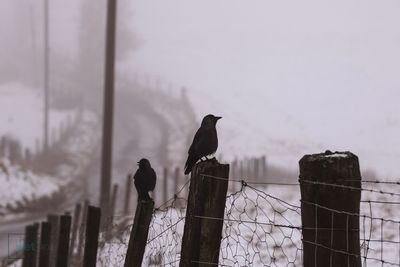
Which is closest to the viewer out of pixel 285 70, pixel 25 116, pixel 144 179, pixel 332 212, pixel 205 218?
pixel 332 212

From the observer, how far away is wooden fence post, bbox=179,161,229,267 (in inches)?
127

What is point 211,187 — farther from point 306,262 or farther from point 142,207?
point 142,207

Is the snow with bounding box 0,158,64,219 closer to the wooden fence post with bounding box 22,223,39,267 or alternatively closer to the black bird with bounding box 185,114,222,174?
the wooden fence post with bounding box 22,223,39,267

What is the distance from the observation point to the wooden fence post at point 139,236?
410 centimetres

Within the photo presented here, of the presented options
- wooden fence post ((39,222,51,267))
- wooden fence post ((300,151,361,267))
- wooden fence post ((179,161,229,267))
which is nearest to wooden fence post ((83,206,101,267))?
wooden fence post ((39,222,51,267))

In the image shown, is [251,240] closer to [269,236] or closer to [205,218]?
[205,218]

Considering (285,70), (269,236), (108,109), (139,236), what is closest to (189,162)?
(139,236)

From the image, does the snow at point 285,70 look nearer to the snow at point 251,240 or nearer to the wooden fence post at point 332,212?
the snow at point 251,240

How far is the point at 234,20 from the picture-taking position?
106125 mm

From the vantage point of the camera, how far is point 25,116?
4459cm

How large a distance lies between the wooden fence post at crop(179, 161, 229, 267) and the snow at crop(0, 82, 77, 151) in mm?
33055

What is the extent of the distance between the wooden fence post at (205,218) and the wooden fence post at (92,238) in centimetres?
227

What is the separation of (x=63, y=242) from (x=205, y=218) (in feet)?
9.29

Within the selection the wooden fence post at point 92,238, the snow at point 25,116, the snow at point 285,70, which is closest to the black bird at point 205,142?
the wooden fence post at point 92,238
